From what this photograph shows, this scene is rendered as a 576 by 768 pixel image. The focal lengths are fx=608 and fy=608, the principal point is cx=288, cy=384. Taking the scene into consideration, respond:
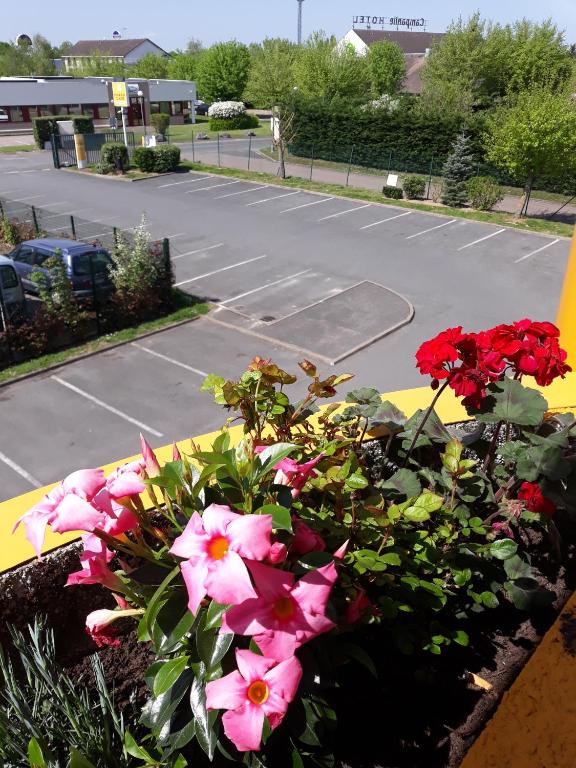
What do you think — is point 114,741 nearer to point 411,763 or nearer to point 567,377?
point 411,763

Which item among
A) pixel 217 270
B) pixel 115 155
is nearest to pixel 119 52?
pixel 115 155

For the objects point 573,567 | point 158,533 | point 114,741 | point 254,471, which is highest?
point 254,471

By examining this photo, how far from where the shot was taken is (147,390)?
10383 millimetres

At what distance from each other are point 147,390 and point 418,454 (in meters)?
7.92

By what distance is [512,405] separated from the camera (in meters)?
2.49

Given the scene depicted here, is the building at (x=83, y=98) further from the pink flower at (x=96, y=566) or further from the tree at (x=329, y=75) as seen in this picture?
the pink flower at (x=96, y=566)

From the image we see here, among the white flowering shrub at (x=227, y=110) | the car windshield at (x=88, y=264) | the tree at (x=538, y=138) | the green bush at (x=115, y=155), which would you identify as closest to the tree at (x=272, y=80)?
the green bush at (x=115, y=155)

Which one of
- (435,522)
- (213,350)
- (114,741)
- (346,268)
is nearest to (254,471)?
(114,741)

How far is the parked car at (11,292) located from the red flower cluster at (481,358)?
34.4 ft

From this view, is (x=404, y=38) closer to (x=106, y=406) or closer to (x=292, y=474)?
(x=106, y=406)

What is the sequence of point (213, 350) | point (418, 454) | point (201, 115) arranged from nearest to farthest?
point (418, 454), point (213, 350), point (201, 115)

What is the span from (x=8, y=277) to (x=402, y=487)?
11046 millimetres

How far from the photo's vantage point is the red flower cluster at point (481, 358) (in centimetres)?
241

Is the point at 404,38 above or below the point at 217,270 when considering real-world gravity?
above
